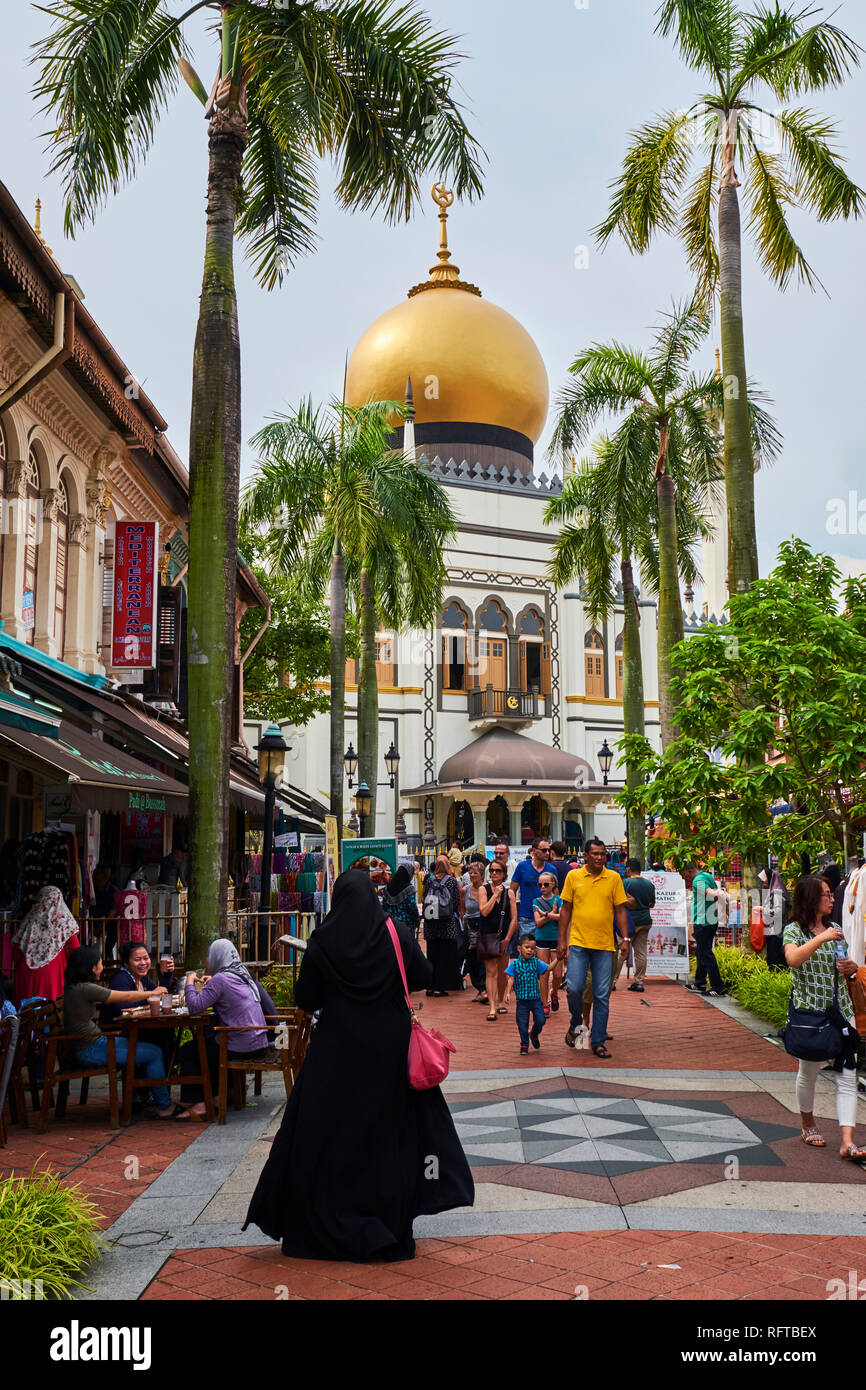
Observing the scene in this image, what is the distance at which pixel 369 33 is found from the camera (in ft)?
39.5

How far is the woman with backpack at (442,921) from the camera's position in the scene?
601 inches

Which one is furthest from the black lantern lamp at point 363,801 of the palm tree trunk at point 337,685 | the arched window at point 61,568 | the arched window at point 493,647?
the arched window at point 493,647

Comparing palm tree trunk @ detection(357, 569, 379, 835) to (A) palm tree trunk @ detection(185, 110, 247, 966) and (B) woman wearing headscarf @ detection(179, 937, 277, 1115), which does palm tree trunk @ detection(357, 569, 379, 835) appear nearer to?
(A) palm tree trunk @ detection(185, 110, 247, 966)

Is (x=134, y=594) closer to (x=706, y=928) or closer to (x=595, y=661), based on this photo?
(x=706, y=928)

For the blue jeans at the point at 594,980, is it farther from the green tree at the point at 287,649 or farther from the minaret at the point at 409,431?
the minaret at the point at 409,431

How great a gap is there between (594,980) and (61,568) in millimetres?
8191

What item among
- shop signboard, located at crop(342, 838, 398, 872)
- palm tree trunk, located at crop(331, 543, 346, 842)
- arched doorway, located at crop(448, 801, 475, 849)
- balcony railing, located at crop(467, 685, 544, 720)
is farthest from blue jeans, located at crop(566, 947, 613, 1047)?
balcony railing, located at crop(467, 685, 544, 720)

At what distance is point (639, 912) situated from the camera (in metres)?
15.6

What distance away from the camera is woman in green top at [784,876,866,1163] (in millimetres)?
7398

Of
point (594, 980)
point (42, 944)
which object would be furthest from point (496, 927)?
point (42, 944)

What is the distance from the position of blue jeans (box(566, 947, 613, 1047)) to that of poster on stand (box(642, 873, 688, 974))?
18.3 feet

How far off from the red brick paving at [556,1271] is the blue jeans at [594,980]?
491cm
